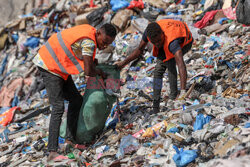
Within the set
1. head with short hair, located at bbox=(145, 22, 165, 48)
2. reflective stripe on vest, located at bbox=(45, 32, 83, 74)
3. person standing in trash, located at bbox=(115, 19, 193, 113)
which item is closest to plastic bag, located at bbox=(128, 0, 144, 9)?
person standing in trash, located at bbox=(115, 19, 193, 113)

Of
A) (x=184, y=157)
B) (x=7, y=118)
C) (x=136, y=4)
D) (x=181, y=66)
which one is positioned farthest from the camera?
(x=136, y=4)

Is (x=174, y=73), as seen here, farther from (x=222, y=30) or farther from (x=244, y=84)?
(x=222, y=30)

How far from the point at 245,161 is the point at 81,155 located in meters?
1.83

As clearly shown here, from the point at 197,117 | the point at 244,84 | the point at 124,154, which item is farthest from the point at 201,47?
the point at 124,154

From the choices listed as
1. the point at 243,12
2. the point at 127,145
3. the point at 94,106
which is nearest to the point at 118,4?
the point at 243,12

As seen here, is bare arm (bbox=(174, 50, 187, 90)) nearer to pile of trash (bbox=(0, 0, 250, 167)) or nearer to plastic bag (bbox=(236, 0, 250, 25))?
pile of trash (bbox=(0, 0, 250, 167))

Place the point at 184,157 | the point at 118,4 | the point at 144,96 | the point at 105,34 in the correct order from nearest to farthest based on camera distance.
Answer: the point at 184,157 → the point at 105,34 → the point at 144,96 → the point at 118,4

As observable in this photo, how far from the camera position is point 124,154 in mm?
2662

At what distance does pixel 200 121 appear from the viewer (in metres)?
2.63

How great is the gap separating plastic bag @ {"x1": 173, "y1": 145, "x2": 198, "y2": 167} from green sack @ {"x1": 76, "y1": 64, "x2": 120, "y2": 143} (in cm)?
133

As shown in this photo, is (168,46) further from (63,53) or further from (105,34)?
(63,53)

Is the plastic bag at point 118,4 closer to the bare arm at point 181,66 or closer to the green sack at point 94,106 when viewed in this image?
the green sack at point 94,106

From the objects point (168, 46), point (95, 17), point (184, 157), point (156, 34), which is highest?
point (95, 17)

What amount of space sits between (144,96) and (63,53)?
1.91 m
